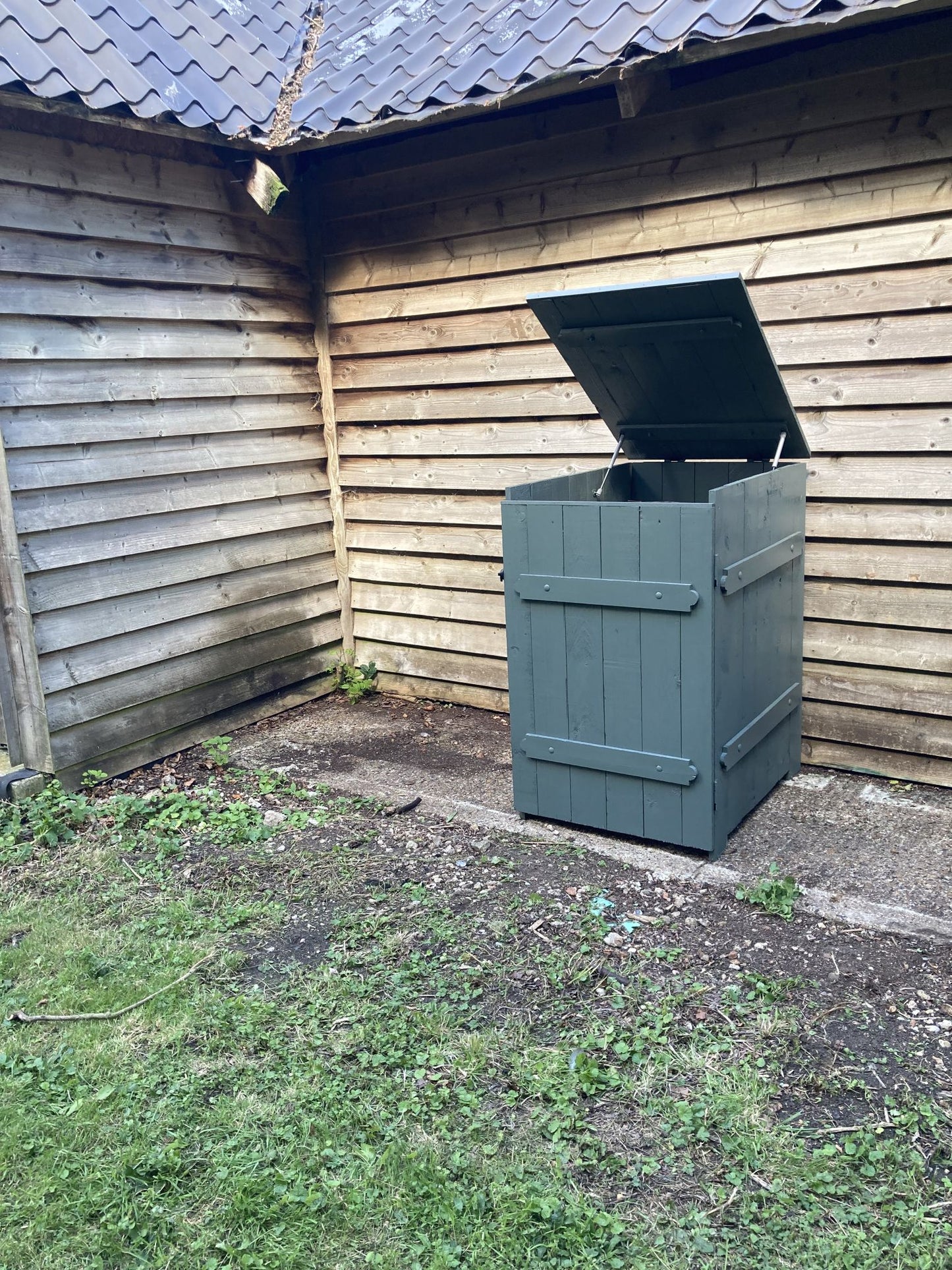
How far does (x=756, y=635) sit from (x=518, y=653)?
0.95 meters

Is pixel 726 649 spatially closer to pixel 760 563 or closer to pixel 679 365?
pixel 760 563

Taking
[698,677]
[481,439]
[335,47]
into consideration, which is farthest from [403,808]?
[335,47]

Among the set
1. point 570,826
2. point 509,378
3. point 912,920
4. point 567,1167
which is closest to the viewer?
point 567,1167

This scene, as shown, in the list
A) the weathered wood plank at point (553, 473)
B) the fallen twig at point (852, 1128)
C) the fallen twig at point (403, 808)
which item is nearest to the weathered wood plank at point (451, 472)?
the weathered wood plank at point (553, 473)

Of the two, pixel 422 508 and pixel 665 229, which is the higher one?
pixel 665 229

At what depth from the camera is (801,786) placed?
4441 millimetres

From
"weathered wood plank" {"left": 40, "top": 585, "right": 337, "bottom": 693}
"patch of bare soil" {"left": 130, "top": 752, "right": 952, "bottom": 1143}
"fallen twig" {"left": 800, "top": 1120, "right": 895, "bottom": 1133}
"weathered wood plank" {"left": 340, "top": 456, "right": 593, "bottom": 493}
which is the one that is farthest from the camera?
"weathered wood plank" {"left": 340, "top": 456, "right": 593, "bottom": 493}

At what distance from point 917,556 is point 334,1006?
3031 mm

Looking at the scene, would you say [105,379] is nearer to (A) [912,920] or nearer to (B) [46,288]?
(B) [46,288]

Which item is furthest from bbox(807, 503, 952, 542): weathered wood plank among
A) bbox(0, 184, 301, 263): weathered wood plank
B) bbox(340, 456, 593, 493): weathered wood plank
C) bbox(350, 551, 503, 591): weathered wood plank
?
bbox(0, 184, 301, 263): weathered wood plank

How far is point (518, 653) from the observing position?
402 centimetres

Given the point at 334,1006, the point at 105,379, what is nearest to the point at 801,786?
the point at 334,1006

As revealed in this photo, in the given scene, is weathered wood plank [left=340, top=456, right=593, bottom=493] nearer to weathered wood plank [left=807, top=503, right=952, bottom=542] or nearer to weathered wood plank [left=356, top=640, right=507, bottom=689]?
weathered wood plank [left=356, top=640, right=507, bottom=689]

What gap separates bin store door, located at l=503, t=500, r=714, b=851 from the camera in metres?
3.53
